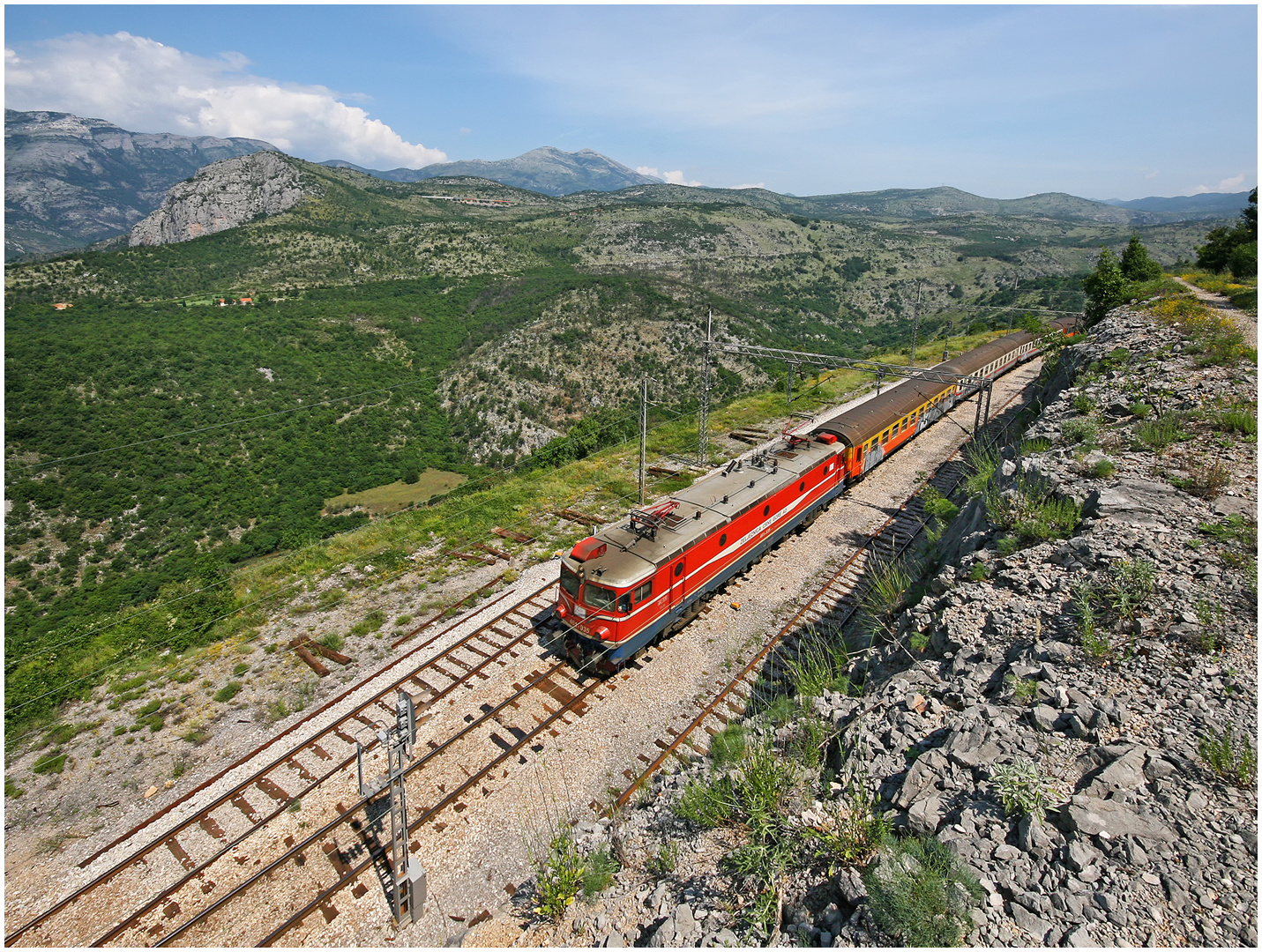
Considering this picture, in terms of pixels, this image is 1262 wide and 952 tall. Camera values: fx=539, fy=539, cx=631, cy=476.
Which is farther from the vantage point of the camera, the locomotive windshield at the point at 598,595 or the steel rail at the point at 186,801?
the locomotive windshield at the point at 598,595

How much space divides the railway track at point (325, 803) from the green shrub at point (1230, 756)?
779cm

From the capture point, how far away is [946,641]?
10.2 meters

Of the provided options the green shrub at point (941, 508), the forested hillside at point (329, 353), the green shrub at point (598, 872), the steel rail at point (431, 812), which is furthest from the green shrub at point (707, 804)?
the forested hillside at point (329, 353)

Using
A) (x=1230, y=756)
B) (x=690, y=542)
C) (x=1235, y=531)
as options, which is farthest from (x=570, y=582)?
(x=1235, y=531)

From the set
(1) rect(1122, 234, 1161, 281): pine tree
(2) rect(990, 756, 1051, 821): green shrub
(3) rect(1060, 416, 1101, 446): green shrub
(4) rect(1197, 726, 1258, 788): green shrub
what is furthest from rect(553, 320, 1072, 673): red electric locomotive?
(1) rect(1122, 234, 1161, 281): pine tree

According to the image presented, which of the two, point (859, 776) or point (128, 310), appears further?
point (128, 310)

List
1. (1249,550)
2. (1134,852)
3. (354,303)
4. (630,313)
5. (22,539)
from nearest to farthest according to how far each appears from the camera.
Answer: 1. (1134,852)
2. (1249,550)
3. (22,539)
4. (630,313)
5. (354,303)

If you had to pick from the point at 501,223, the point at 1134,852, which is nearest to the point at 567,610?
the point at 1134,852

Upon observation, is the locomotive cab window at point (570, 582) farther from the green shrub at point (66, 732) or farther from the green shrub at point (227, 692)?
the green shrub at point (66, 732)

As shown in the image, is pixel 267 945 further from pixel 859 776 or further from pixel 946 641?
pixel 946 641

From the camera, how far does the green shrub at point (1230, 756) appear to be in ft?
19.8

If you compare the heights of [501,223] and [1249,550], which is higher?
[501,223]

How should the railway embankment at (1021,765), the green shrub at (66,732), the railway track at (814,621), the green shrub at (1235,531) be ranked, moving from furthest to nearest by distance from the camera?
the green shrub at (66,732), the railway track at (814,621), the green shrub at (1235,531), the railway embankment at (1021,765)

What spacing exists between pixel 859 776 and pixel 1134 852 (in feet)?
10.3
